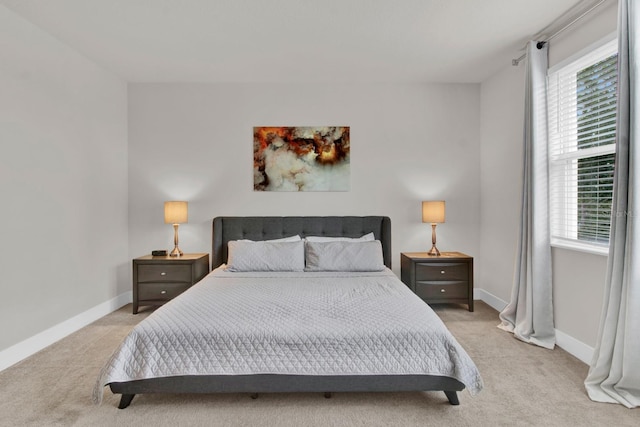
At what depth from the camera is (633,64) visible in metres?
2.31

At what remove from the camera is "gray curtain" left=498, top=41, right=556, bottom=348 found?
3312 mm

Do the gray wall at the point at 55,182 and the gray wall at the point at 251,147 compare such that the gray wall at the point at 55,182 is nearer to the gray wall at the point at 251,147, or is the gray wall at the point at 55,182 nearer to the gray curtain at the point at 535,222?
the gray wall at the point at 251,147

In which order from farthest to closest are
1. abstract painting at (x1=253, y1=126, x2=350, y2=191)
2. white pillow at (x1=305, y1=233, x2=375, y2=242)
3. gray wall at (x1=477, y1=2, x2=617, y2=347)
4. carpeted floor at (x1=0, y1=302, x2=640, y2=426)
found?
1. abstract painting at (x1=253, y1=126, x2=350, y2=191)
2. white pillow at (x1=305, y1=233, x2=375, y2=242)
3. gray wall at (x1=477, y1=2, x2=617, y2=347)
4. carpeted floor at (x1=0, y1=302, x2=640, y2=426)

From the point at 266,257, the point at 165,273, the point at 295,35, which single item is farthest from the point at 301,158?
the point at 165,273

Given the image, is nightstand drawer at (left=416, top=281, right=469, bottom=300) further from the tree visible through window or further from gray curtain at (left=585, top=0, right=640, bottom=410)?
gray curtain at (left=585, top=0, right=640, bottom=410)

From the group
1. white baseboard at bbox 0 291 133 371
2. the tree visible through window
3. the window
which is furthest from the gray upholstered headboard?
the tree visible through window

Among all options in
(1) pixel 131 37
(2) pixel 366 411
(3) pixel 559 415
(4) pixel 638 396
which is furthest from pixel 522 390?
(1) pixel 131 37

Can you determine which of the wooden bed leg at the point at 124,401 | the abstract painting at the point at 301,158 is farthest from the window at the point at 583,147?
the wooden bed leg at the point at 124,401

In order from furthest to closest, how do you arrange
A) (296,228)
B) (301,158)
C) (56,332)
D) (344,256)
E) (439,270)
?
(301,158), (296,228), (439,270), (344,256), (56,332)

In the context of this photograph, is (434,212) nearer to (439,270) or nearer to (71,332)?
(439,270)

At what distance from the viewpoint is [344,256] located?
3.87 m

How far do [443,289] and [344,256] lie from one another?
1276 millimetres

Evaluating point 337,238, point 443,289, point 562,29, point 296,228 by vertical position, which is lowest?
point 443,289

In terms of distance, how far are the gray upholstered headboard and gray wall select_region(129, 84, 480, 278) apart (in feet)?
0.62
